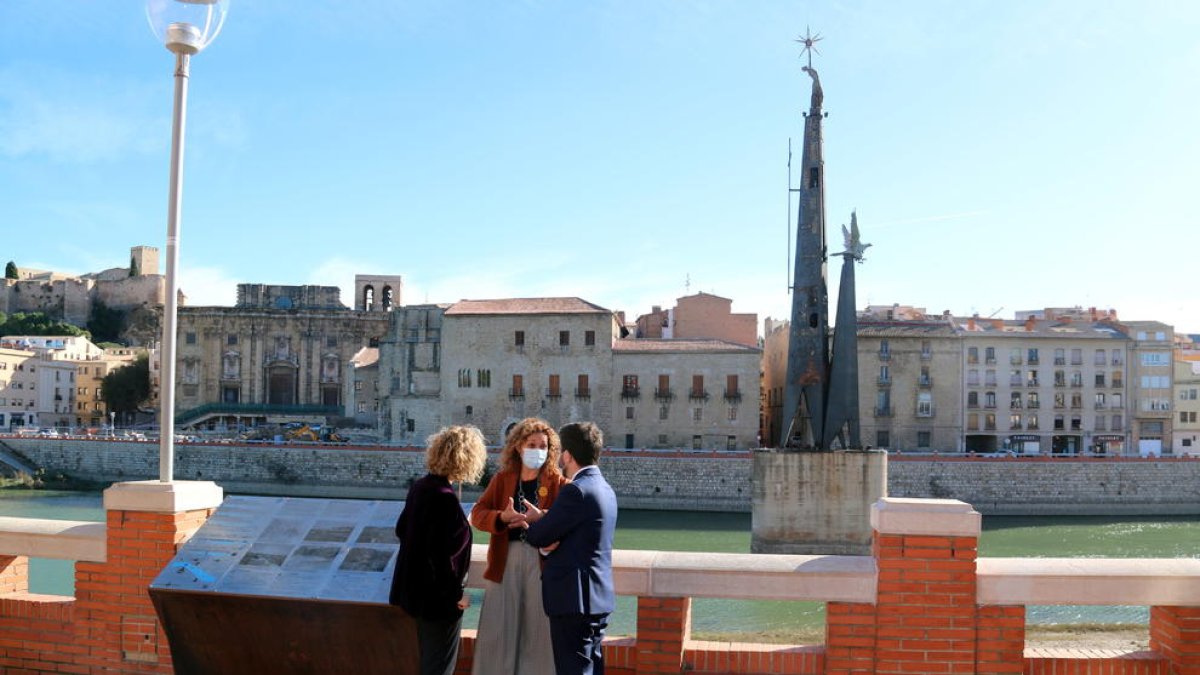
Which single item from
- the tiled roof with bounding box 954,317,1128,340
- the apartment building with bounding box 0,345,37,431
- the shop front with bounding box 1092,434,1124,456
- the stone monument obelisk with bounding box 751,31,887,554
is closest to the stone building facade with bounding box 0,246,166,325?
the apartment building with bounding box 0,345,37,431

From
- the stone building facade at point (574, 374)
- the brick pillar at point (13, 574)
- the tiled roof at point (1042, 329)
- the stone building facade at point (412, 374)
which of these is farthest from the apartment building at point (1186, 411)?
the brick pillar at point (13, 574)

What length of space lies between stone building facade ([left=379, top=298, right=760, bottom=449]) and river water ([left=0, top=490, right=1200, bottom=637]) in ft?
22.1

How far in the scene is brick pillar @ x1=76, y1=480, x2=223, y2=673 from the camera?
529cm

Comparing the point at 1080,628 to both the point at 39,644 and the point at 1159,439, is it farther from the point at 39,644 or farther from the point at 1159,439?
the point at 1159,439

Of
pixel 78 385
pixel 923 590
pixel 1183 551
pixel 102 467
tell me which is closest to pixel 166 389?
pixel 923 590

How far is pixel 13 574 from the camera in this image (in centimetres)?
593

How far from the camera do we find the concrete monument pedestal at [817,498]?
23375mm

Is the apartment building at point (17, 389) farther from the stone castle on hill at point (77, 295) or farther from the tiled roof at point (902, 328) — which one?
the tiled roof at point (902, 328)

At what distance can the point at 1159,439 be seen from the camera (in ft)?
164

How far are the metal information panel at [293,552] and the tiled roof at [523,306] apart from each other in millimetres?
40935

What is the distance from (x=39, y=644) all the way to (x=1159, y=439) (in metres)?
54.6

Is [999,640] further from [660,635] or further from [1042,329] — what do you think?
[1042,329]

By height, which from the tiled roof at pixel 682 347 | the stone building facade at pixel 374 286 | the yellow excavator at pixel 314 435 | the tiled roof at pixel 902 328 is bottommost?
the yellow excavator at pixel 314 435

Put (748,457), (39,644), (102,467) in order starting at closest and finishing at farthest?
(39,644) → (748,457) → (102,467)
